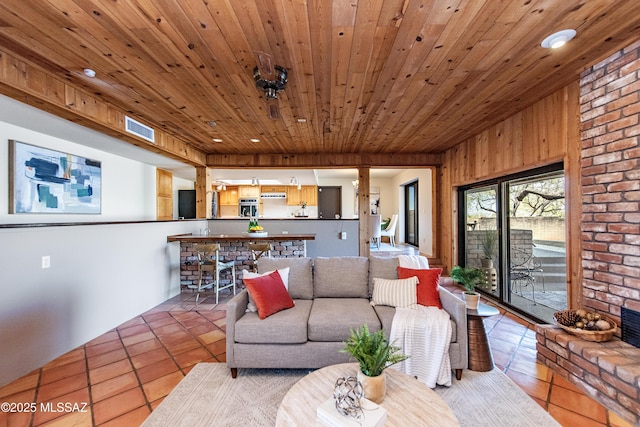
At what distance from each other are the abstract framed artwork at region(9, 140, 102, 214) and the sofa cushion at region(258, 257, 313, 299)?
269cm

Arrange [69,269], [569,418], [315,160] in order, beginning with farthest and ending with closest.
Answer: [315,160]
[69,269]
[569,418]

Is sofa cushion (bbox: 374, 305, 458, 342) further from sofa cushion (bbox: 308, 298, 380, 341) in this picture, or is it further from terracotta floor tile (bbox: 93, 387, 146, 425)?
terracotta floor tile (bbox: 93, 387, 146, 425)

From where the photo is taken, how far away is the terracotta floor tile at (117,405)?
1.79 meters

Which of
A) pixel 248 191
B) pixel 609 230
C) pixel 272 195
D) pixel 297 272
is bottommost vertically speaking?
pixel 297 272

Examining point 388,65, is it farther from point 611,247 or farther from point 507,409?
point 507,409

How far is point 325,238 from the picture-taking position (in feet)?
17.1

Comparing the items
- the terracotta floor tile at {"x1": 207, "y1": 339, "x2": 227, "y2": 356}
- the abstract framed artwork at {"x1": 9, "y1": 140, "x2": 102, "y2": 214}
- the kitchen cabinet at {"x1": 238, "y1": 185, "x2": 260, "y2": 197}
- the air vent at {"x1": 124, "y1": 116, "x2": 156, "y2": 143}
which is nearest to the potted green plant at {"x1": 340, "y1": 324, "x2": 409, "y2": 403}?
the terracotta floor tile at {"x1": 207, "y1": 339, "x2": 227, "y2": 356}

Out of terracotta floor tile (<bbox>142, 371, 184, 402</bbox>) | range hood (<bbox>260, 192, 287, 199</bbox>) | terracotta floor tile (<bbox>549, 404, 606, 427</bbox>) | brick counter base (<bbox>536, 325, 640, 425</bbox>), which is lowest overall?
terracotta floor tile (<bbox>142, 371, 184, 402</bbox>)

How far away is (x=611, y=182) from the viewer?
2.14 meters

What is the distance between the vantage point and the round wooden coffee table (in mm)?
1233

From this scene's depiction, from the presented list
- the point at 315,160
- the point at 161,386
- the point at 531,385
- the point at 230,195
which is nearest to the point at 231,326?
the point at 161,386

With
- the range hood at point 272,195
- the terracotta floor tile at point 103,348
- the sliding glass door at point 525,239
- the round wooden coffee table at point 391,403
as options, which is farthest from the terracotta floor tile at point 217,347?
the range hood at point 272,195

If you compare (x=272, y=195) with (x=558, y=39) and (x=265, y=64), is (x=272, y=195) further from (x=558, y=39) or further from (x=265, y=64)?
(x=558, y=39)

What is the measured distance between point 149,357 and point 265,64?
2.77m
